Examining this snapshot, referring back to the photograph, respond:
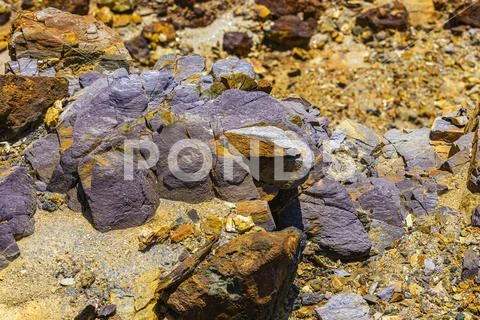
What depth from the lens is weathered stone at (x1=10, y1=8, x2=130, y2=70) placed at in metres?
9.88

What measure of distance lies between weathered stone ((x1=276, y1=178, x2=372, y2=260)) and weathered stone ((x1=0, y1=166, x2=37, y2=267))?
3.28 meters

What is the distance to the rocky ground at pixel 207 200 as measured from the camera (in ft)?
23.9

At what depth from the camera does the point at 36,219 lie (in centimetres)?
793

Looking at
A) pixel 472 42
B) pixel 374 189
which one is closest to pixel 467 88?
pixel 472 42

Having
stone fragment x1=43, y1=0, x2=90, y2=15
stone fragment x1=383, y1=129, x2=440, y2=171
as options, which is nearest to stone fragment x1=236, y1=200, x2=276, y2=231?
stone fragment x1=383, y1=129, x2=440, y2=171

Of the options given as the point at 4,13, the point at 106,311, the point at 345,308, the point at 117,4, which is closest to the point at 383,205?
the point at 345,308

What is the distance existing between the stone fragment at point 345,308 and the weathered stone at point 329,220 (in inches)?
28.1

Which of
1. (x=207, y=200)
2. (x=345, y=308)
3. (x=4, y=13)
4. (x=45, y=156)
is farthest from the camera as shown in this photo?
(x=4, y=13)

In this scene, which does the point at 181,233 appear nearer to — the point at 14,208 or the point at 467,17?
the point at 14,208

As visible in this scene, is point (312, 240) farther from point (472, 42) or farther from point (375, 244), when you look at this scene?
point (472, 42)

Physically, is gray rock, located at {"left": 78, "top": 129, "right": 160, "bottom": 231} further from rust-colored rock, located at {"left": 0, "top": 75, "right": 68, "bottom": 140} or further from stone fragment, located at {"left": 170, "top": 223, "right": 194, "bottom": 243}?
rust-colored rock, located at {"left": 0, "top": 75, "right": 68, "bottom": 140}

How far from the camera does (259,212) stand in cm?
791

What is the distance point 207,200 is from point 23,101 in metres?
3.05

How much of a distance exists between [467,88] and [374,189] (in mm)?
6109
